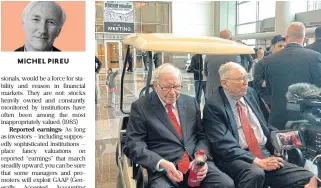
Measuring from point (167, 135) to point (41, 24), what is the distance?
881 mm

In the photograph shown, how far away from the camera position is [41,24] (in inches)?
37.3

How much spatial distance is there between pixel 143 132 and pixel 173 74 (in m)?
0.34

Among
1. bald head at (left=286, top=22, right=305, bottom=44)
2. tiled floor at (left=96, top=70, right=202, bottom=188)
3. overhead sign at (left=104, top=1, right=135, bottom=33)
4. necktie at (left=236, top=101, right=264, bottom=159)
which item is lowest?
tiled floor at (left=96, top=70, right=202, bottom=188)

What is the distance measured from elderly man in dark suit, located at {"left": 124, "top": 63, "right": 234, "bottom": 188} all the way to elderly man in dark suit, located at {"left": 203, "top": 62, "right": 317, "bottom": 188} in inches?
2.9

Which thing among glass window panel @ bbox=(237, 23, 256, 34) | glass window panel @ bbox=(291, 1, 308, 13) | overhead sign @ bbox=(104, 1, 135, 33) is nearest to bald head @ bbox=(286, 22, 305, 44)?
overhead sign @ bbox=(104, 1, 135, 33)

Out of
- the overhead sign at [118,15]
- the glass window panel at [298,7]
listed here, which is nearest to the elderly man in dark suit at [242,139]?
the overhead sign at [118,15]

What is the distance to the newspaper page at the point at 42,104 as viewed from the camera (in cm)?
→ 94

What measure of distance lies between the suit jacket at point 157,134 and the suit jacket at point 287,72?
2.16 ft

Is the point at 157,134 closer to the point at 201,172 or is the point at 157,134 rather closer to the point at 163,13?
the point at 201,172

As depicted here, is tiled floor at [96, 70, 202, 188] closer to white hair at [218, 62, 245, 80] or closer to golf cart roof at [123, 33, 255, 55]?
golf cart roof at [123, 33, 255, 55]

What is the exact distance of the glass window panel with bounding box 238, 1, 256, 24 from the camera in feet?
42.8

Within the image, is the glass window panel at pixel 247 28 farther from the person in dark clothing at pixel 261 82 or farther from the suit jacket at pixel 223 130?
the suit jacket at pixel 223 130

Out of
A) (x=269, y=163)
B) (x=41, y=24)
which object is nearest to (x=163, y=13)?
(x=269, y=163)

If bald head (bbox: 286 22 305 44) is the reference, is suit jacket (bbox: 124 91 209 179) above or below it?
below
